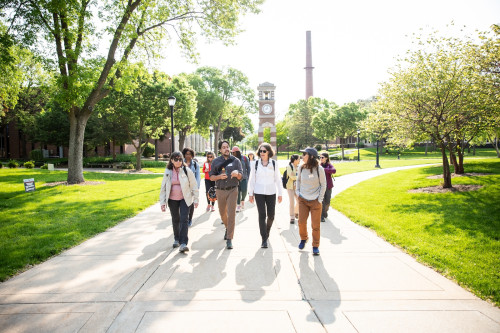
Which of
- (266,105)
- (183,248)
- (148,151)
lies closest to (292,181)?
(183,248)

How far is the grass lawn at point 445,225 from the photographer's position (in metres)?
4.27

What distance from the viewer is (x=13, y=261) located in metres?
4.68

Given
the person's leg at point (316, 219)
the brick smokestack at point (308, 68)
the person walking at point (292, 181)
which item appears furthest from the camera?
the brick smokestack at point (308, 68)

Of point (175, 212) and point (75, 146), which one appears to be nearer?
point (175, 212)

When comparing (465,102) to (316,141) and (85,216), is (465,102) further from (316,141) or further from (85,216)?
(316,141)

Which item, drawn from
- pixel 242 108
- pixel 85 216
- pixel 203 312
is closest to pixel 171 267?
pixel 203 312

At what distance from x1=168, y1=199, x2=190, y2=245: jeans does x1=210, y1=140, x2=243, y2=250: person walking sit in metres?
0.72

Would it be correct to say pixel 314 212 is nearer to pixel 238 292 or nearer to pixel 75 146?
pixel 238 292

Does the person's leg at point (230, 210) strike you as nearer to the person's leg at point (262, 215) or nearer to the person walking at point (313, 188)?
the person's leg at point (262, 215)

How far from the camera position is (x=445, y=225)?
6.71 meters

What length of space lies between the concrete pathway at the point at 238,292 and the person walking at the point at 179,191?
1.80 feet

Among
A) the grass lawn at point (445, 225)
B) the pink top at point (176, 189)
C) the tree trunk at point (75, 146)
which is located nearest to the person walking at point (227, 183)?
the pink top at point (176, 189)

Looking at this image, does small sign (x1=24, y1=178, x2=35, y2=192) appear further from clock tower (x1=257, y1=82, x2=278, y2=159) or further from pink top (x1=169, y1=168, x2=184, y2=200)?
clock tower (x1=257, y1=82, x2=278, y2=159)

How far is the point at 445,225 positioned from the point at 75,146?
15912 mm
